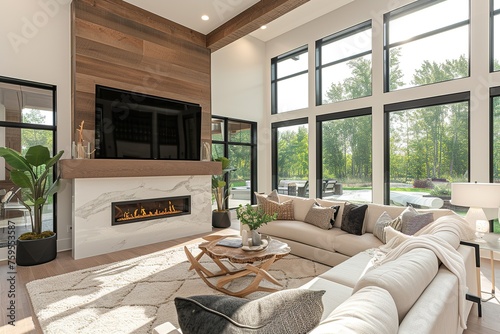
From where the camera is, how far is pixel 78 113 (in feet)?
13.3

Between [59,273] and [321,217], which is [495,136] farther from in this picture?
[59,273]

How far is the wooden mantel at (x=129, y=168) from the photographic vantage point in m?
3.73

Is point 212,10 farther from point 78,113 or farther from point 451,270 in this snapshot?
point 451,270

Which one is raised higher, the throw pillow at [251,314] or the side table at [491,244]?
the throw pillow at [251,314]

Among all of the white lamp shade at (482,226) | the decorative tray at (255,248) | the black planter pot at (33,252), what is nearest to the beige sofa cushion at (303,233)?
the decorative tray at (255,248)

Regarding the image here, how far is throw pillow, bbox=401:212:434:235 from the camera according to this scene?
2.90 metres

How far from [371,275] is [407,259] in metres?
0.38

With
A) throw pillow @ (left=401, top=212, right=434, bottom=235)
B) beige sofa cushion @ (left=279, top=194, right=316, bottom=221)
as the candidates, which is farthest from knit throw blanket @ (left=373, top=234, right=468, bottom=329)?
beige sofa cushion @ (left=279, top=194, right=316, bottom=221)

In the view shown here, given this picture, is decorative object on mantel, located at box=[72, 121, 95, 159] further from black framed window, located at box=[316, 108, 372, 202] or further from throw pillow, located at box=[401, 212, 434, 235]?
black framed window, located at box=[316, 108, 372, 202]

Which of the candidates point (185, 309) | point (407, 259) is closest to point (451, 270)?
point (407, 259)

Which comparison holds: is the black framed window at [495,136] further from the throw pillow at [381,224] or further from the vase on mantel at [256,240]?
the vase on mantel at [256,240]

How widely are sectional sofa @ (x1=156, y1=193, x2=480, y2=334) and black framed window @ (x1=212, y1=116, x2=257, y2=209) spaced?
11.1ft

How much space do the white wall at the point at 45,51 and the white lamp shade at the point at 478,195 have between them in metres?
5.14

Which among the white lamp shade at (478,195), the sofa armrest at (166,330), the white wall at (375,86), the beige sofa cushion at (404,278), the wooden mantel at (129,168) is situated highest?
the white wall at (375,86)
